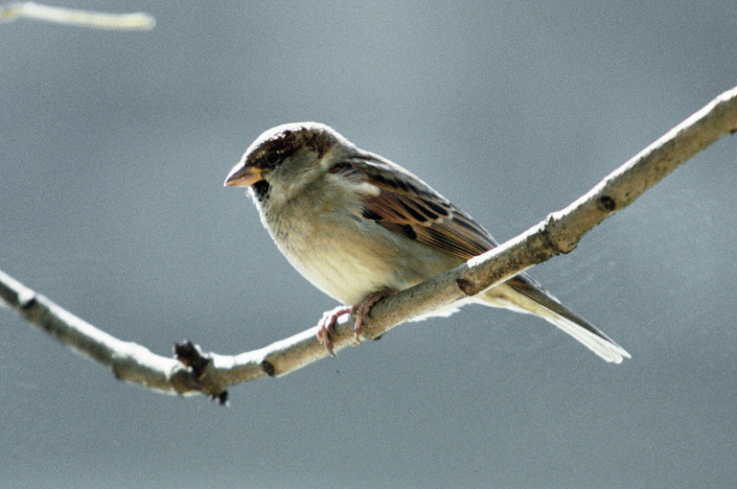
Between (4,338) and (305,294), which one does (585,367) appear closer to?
Result: (305,294)

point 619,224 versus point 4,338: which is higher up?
point 619,224

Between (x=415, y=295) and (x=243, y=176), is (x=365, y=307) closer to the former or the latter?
(x=415, y=295)

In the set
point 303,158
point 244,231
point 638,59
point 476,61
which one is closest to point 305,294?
point 244,231

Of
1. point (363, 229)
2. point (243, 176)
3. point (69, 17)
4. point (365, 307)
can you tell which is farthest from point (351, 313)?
point (69, 17)

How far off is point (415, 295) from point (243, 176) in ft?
2.60

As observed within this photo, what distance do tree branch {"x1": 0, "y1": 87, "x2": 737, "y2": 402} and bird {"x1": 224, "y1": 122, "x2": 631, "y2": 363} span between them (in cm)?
22

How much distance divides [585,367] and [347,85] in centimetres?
111

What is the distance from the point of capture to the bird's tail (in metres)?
1.71

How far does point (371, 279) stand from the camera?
181 cm

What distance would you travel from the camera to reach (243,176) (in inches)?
77.5

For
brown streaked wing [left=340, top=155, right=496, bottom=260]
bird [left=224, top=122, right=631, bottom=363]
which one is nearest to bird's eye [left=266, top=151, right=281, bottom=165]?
bird [left=224, top=122, right=631, bottom=363]

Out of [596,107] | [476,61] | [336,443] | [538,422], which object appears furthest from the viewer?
[476,61]

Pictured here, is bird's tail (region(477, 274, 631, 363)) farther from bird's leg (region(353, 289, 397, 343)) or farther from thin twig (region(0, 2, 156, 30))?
thin twig (region(0, 2, 156, 30))

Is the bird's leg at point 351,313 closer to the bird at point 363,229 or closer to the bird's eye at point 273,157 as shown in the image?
the bird at point 363,229
